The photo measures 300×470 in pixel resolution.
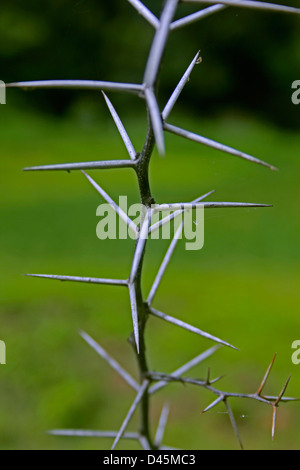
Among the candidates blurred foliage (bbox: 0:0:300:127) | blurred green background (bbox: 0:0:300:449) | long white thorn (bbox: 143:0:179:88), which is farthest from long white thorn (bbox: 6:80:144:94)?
blurred foliage (bbox: 0:0:300:127)

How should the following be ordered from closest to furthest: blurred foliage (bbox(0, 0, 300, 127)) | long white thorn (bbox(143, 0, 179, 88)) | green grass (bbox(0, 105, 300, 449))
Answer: long white thorn (bbox(143, 0, 179, 88)) → green grass (bbox(0, 105, 300, 449)) → blurred foliage (bbox(0, 0, 300, 127))

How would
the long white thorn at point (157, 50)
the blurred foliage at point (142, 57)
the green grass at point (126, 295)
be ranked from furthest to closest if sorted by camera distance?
1. the blurred foliage at point (142, 57)
2. the green grass at point (126, 295)
3. the long white thorn at point (157, 50)

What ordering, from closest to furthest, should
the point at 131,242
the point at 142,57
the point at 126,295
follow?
the point at 126,295, the point at 131,242, the point at 142,57

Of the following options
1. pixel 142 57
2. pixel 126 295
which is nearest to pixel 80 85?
pixel 126 295

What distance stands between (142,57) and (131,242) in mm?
764

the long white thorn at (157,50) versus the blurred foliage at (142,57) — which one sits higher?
the blurred foliage at (142,57)

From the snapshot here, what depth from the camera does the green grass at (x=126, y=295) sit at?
598mm

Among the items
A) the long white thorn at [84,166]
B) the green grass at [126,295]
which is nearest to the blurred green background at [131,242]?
the green grass at [126,295]

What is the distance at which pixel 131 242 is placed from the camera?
1.11m

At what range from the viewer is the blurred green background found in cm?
61

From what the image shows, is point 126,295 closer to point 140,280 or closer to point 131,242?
point 131,242

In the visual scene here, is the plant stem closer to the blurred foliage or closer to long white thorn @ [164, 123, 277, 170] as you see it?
long white thorn @ [164, 123, 277, 170]

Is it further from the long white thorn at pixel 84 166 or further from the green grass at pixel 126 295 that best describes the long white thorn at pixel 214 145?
the green grass at pixel 126 295

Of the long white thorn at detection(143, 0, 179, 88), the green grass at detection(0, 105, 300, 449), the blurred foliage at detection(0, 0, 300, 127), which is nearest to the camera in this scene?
the long white thorn at detection(143, 0, 179, 88)
